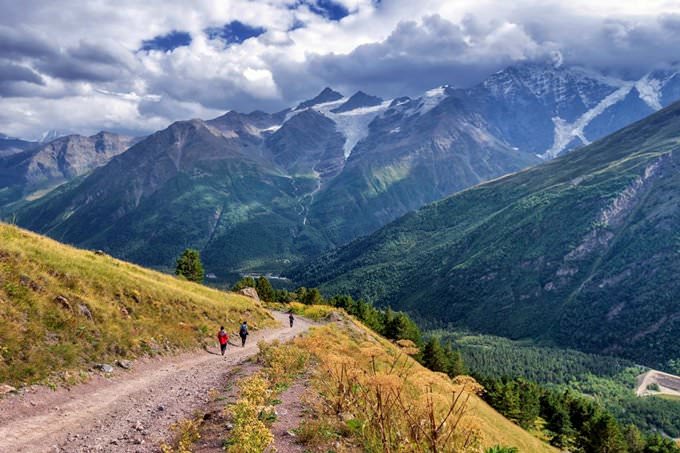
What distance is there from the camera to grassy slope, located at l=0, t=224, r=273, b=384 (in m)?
23.2

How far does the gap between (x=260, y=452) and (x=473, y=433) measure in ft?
26.6

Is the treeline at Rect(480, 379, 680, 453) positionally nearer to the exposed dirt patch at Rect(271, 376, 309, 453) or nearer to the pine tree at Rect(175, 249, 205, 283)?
the pine tree at Rect(175, 249, 205, 283)

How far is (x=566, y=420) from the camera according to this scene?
107938 millimetres

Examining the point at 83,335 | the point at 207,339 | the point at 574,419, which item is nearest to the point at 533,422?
the point at 574,419

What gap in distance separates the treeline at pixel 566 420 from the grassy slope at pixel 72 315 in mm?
68018

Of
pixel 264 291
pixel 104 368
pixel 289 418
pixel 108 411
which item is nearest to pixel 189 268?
pixel 264 291

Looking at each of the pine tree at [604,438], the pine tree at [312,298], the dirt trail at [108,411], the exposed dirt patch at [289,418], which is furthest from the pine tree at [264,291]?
the exposed dirt patch at [289,418]

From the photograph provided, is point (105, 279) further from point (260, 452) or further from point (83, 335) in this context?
point (260, 452)

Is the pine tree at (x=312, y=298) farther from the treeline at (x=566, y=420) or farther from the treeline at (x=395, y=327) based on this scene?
the treeline at (x=566, y=420)

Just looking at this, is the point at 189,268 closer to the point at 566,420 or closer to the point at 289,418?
the point at 289,418

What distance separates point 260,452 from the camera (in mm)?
15164

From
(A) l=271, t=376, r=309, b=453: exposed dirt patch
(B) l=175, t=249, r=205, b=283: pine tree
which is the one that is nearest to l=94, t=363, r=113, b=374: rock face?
(A) l=271, t=376, r=309, b=453: exposed dirt patch

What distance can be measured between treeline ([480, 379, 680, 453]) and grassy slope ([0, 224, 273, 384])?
6802 centimetres

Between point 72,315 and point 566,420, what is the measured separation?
11483 centimetres
